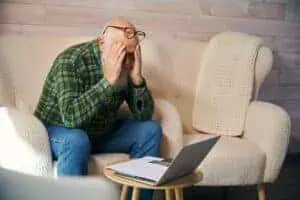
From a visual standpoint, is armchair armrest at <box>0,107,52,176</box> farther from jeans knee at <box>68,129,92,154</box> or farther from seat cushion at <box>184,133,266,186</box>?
seat cushion at <box>184,133,266,186</box>

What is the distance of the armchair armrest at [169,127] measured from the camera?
2600 millimetres

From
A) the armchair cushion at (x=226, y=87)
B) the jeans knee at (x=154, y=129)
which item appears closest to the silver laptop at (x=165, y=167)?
the jeans knee at (x=154, y=129)

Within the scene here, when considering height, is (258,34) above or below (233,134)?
above

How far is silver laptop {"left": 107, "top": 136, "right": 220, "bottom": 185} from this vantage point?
1.88 metres

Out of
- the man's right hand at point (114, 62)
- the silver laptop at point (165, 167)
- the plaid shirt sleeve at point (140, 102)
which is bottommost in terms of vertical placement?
the silver laptop at point (165, 167)

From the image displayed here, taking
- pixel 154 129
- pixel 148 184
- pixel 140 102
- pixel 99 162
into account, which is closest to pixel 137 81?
pixel 140 102

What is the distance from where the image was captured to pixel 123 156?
247 cm

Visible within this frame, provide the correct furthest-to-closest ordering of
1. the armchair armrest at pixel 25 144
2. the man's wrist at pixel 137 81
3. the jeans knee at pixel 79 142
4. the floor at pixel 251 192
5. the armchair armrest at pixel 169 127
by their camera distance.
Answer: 1. the floor at pixel 251 192
2. the armchair armrest at pixel 169 127
3. the man's wrist at pixel 137 81
4. the jeans knee at pixel 79 142
5. the armchair armrest at pixel 25 144

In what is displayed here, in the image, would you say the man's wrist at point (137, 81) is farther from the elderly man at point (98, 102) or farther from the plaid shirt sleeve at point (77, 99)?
the plaid shirt sleeve at point (77, 99)

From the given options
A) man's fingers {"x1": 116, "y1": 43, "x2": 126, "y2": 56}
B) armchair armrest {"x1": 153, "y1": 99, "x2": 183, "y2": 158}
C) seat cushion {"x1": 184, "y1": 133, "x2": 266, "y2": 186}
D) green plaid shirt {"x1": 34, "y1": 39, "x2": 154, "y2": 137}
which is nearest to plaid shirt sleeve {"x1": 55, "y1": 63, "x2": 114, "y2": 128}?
green plaid shirt {"x1": 34, "y1": 39, "x2": 154, "y2": 137}

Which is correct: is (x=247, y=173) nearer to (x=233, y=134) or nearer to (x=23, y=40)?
(x=233, y=134)

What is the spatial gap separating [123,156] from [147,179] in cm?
55

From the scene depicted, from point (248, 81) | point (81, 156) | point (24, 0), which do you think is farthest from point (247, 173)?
point (24, 0)

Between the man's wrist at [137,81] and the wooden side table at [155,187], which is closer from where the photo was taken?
the wooden side table at [155,187]
